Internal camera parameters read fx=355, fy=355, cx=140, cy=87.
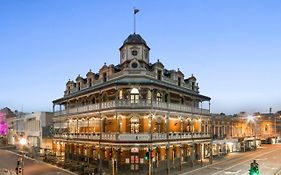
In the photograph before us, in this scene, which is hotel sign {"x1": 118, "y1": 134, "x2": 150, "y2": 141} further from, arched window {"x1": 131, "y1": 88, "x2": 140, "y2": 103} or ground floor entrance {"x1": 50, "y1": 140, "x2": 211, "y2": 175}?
arched window {"x1": 131, "y1": 88, "x2": 140, "y2": 103}

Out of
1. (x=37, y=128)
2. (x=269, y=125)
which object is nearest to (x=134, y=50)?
(x=37, y=128)

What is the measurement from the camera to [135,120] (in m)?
49.3

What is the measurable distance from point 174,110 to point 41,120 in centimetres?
4406

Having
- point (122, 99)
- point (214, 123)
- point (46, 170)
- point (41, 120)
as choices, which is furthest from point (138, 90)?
point (41, 120)

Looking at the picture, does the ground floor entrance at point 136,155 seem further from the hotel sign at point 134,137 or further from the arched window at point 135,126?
the arched window at point 135,126

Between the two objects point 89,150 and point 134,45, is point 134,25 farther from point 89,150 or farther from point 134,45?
point 89,150

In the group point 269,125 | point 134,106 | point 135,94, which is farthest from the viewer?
point 269,125

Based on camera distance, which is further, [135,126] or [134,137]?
[135,126]

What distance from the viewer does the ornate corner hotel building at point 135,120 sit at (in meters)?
47.8

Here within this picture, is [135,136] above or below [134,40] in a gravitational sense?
below

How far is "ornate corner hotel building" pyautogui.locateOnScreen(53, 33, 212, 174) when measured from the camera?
4778cm

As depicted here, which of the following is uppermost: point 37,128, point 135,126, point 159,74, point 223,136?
point 159,74

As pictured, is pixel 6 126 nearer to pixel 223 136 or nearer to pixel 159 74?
pixel 223 136

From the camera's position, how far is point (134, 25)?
5881cm
